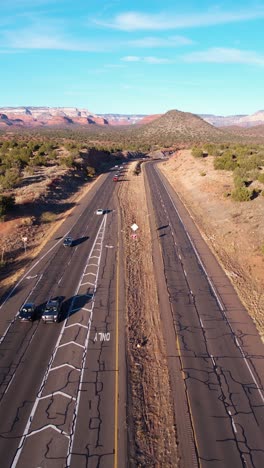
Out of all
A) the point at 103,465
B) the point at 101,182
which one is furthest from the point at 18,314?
the point at 101,182

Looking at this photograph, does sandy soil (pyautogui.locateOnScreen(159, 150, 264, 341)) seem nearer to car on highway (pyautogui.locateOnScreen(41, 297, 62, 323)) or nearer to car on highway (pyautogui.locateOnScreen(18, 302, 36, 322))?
car on highway (pyautogui.locateOnScreen(41, 297, 62, 323))

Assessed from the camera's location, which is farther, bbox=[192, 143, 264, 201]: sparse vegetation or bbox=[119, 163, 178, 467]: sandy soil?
bbox=[192, 143, 264, 201]: sparse vegetation

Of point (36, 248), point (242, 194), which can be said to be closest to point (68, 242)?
point (36, 248)

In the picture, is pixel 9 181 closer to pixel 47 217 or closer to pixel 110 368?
pixel 47 217

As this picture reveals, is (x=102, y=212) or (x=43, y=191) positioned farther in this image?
(x=43, y=191)

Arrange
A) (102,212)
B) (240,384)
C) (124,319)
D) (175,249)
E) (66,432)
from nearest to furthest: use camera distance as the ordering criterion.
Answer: (66,432) → (240,384) → (124,319) → (175,249) → (102,212)

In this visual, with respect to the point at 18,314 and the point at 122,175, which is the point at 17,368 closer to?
the point at 18,314

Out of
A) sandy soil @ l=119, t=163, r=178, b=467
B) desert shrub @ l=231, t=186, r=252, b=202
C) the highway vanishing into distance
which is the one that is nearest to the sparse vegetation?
desert shrub @ l=231, t=186, r=252, b=202
